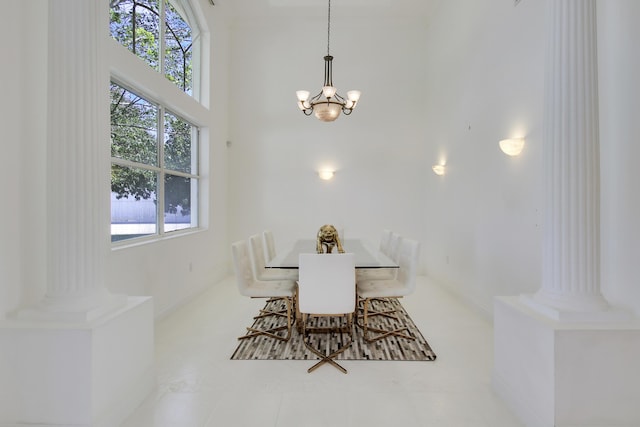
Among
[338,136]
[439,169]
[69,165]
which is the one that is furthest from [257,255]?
[439,169]

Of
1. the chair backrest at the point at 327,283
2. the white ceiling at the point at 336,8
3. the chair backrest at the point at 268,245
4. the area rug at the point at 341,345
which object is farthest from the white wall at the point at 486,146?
the chair backrest at the point at 268,245

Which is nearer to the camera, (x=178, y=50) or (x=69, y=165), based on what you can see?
(x=69, y=165)

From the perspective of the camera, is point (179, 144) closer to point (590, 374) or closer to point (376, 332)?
point (376, 332)

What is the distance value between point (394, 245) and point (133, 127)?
2977 mm

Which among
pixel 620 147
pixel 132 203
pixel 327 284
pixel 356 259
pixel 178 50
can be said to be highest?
pixel 178 50

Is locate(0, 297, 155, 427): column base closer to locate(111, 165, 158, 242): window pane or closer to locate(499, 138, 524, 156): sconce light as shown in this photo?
locate(111, 165, 158, 242): window pane

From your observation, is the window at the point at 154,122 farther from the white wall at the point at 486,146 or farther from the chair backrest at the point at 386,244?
the white wall at the point at 486,146

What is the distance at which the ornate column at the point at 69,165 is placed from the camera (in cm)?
174

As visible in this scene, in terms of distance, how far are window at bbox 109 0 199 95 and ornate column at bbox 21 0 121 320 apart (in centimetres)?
115

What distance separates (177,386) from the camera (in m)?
2.14

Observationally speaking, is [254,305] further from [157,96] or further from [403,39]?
[403,39]

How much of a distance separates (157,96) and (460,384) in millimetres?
3794

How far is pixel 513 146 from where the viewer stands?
2889 mm

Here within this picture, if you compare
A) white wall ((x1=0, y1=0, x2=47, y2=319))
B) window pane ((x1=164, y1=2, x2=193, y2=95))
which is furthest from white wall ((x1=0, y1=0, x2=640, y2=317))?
window pane ((x1=164, y1=2, x2=193, y2=95))
